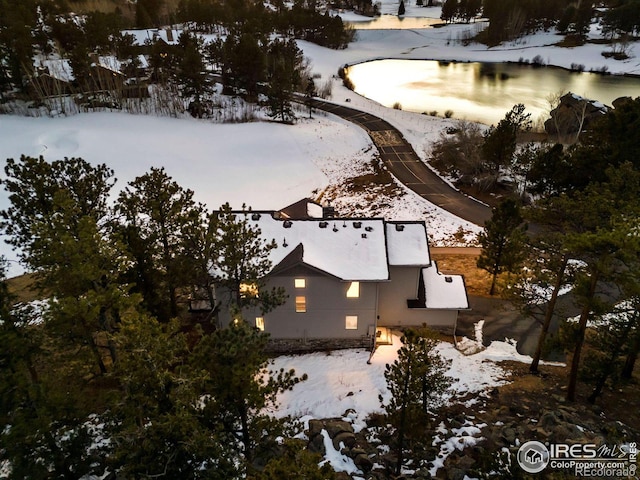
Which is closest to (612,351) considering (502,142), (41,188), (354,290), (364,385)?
(364,385)

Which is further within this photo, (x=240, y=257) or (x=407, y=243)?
(x=407, y=243)

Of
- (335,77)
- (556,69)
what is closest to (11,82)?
(335,77)

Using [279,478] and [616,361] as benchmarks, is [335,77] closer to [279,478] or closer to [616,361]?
[616,361]

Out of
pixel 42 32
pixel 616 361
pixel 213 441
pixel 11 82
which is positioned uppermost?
pixel 42 32

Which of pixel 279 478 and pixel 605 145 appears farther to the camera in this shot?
pixel 605 145

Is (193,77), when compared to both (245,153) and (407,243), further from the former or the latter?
(407,243)

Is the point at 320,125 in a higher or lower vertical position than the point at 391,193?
higher

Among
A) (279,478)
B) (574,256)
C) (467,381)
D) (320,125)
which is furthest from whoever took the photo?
(320,125)
